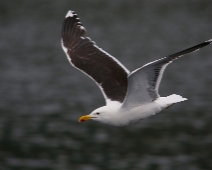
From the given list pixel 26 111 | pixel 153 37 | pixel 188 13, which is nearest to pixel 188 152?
pixel 26 111

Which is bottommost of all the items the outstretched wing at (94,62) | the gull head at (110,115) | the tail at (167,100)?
the gull head at (110,115)

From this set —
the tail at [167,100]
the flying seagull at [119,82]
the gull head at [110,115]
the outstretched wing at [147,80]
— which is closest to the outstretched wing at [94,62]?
the flying seagull at [119,82]

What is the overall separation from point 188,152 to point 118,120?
482 cm

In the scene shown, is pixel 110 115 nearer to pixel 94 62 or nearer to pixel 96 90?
pixel 94 62

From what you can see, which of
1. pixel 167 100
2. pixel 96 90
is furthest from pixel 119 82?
pixel 96 90

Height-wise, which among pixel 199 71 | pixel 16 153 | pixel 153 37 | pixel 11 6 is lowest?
pixel 16 153

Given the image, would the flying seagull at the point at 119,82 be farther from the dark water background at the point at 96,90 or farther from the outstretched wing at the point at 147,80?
the dark water background at the point at 96,90

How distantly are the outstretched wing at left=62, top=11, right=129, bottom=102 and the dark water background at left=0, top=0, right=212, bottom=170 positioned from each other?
307cm

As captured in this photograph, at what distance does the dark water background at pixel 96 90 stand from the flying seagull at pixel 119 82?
10.2ft

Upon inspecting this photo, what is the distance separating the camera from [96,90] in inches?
587

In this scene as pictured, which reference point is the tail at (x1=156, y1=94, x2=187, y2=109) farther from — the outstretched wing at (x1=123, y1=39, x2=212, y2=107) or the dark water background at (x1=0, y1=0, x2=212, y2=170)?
the dark water background at (x1=0, y1=0, x2=212, y2=170)

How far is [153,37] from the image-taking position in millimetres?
20156

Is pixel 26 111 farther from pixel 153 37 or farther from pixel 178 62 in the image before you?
pixel 153 37

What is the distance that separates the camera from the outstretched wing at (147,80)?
583cm
